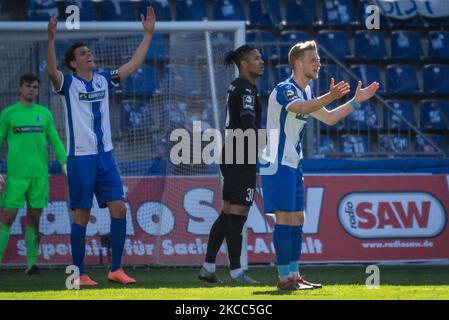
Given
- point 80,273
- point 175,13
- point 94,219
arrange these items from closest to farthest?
point 80,273 < point 94,219 < point 175,13

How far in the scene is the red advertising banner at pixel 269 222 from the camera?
11055mm

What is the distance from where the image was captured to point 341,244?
11.3m

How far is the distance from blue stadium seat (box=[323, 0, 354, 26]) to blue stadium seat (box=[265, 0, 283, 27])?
791 mm

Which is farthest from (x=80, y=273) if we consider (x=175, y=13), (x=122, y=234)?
(x=175, y=13)

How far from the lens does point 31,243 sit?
405 inches

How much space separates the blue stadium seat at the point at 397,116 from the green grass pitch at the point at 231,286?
252 cm

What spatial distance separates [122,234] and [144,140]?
101 inches

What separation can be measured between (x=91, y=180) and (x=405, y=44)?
9112 millimetres

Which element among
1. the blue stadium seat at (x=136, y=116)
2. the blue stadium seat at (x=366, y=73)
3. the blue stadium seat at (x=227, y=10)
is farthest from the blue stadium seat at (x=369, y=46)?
the blue stadium seat at (x=136, y=116)

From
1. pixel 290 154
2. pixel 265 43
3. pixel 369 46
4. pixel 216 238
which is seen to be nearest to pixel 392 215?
pixel 265 43

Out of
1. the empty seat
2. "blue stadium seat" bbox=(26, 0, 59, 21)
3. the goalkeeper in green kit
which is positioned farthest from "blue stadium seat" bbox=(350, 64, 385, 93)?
the goalkeeper in green kit

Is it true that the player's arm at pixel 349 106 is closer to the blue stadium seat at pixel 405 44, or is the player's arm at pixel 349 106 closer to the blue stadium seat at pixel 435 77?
the blue stadium seat at pixel 435 77
